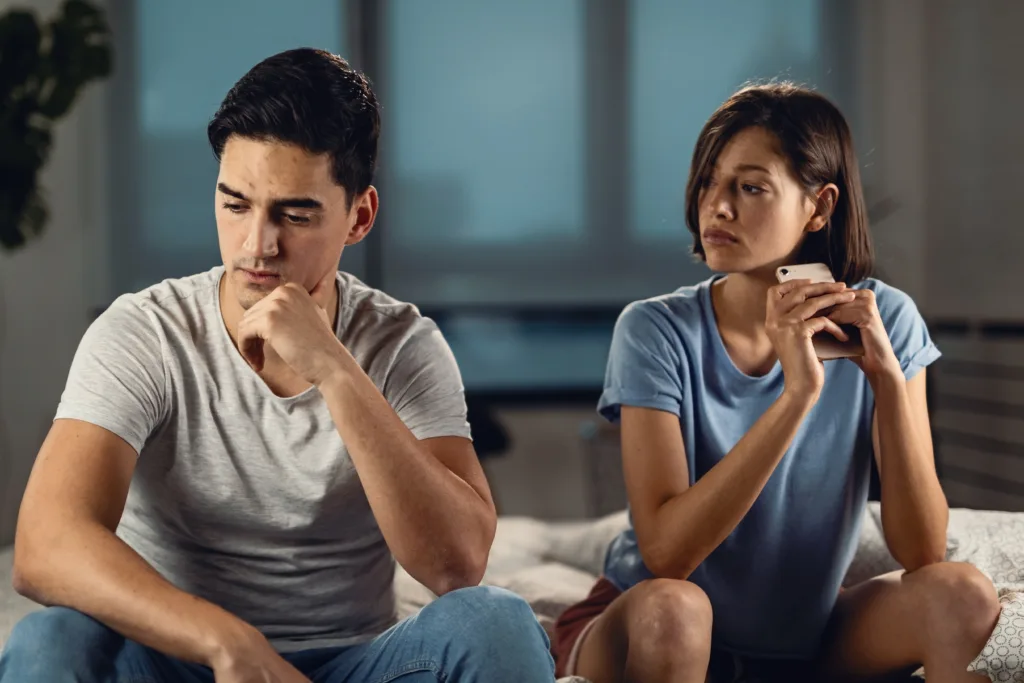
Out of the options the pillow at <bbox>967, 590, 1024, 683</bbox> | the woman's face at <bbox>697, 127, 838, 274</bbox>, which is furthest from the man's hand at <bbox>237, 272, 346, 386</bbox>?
the pillow at <bbox>967, 590, 1024, 683</bbox>

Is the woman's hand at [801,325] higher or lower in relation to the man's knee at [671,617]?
higher

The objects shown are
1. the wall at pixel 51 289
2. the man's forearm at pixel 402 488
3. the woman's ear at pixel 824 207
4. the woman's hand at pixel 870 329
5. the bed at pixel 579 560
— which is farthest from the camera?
the wall at pixel 51 289

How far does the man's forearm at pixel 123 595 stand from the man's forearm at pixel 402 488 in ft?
0.58

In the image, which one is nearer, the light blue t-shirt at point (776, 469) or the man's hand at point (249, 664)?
the man's hand at point (249, 664)

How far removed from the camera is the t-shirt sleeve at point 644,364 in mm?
1383

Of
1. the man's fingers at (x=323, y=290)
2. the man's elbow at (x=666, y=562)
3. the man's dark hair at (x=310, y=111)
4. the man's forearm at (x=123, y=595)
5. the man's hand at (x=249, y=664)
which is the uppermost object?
the man's dark hair at (x=310, y=111)

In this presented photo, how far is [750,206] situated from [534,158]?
2.44 metres

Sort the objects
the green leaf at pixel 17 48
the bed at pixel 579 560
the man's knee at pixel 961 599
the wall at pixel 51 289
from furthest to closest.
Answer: the wall at pixel 51 289
the green leaf at pixel 17 48
the bed at pixel 579 560
the man's knee at pixel 961 599

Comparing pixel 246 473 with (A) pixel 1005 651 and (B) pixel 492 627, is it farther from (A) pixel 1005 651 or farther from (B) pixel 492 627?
(A) pixel 1005 651

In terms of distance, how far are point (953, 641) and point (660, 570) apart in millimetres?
324

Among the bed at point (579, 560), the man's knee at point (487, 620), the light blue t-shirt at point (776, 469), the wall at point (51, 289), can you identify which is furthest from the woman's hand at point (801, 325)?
the wall at point (51, 289)

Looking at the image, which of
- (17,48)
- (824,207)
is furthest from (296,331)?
(17,48)

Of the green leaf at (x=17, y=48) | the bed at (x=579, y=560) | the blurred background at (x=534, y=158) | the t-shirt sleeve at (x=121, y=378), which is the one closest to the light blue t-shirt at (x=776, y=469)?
the bed at (x=579, y=560)

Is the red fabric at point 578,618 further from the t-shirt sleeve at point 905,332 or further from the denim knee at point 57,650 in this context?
the denim knee at point 57,650
